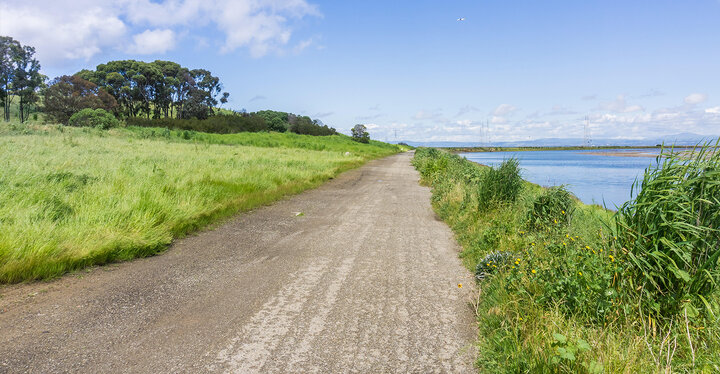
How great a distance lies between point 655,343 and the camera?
3207mm

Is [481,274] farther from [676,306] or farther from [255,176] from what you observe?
[255,176]

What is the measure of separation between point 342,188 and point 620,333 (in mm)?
13542

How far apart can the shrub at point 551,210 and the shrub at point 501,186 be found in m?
1.57

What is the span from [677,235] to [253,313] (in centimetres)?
387

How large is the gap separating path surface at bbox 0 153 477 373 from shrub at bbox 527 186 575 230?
1560 millimetres

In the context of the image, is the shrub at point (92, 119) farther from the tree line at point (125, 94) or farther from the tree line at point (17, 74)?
the tree line at point (17, 74)

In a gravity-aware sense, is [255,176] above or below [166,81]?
below

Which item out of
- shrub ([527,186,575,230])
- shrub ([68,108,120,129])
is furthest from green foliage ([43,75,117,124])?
shrub ([527,186,575,230])

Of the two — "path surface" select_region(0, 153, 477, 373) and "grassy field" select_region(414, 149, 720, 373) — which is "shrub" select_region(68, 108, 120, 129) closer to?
"path surface" select_region(0, 153, 477, 373)

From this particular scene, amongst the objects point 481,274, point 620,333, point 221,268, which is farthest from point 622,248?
point 221,268

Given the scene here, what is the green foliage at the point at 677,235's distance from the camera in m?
3.13

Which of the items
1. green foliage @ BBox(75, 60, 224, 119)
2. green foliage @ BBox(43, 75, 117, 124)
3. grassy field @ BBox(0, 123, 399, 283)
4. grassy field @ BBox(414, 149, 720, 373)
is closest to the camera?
grassy field @ BBox(414, 149, 720, 373)

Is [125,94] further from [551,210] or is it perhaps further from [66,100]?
[551,210]

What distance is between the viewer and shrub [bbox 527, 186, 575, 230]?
6.77 m
